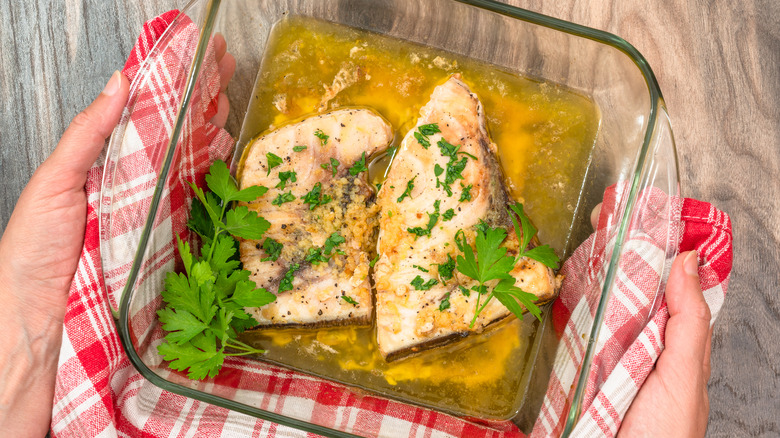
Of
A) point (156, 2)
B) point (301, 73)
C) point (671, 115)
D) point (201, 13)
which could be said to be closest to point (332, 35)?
point (301, 73)

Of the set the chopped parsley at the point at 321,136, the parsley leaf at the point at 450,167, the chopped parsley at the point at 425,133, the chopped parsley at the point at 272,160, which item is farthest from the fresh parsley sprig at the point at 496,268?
the chopped parsley at the point at 272,160

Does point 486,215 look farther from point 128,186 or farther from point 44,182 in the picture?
point 44,182

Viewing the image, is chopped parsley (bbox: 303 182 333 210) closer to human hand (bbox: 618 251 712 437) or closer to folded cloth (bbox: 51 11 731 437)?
folded cloth (bbox: 51 11 731 437)

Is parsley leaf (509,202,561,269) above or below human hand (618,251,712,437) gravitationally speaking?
above

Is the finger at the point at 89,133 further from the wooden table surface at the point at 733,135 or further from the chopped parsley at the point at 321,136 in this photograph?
the chopped parsley at the point at 321,136

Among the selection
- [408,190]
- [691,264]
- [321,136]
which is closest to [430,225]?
[408,190]

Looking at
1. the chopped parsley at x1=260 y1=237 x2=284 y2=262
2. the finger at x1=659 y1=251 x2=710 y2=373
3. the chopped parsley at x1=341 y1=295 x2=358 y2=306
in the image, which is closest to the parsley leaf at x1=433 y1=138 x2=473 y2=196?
the chopped parsley at x1=341 y1=295 x2=358 y2=306
